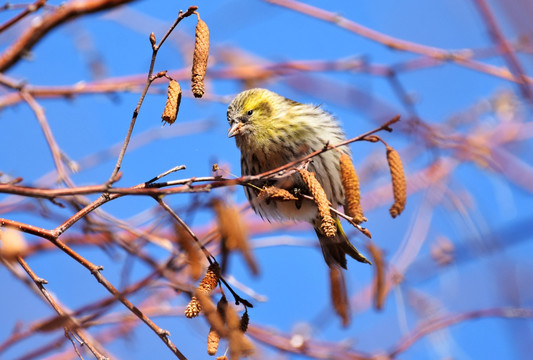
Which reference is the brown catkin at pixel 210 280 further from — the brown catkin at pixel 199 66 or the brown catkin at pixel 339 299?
the brown catkin at pixel 339 299

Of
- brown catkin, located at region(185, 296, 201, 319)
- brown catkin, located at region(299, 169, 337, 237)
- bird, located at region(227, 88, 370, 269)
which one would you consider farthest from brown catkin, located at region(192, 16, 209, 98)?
bird, located at region(227, 88, 370, 269)

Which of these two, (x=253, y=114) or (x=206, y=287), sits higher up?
(x=253, y=114)

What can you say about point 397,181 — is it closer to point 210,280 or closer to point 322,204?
point 322,204

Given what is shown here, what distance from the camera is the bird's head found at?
8.33 feet

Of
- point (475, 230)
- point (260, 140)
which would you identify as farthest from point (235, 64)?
point (475, 230)

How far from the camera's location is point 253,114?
8.50ft

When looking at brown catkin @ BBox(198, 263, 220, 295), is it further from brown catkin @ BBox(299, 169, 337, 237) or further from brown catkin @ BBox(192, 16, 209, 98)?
brown catkin @ BBox(192, 16, 209, 98)

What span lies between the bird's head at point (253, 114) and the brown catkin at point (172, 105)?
1.23 metres

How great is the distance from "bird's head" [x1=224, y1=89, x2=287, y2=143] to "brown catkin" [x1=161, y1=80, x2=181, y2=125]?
123cm

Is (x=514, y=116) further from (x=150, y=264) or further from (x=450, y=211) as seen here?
(x=150, y=264)

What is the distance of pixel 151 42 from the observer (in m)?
1.25

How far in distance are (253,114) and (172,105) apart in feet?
4.46

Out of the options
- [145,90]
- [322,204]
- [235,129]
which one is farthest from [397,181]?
[235,129]

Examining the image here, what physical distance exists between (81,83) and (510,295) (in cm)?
160
